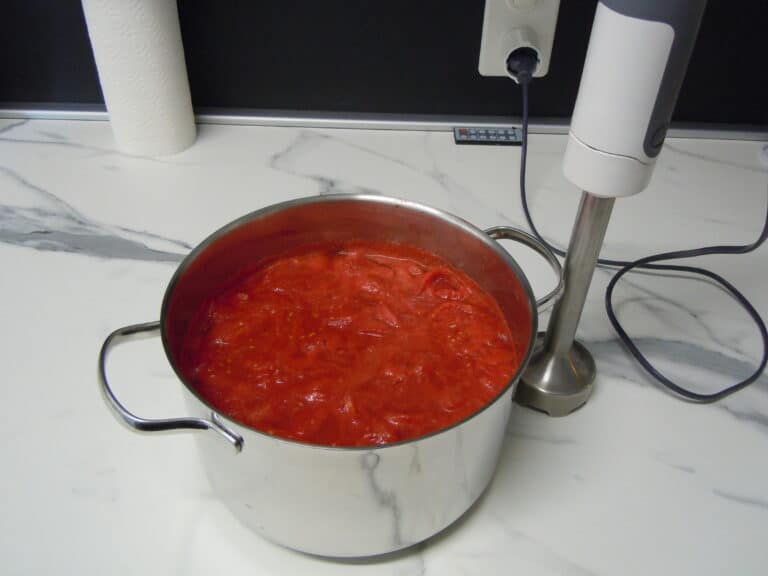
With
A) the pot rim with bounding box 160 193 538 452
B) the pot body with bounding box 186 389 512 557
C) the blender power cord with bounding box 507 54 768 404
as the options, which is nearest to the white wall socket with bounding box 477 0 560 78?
the blender power cord with bounding box 507 54 768 404

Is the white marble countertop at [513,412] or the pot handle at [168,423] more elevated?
the pot handle at [168,423]

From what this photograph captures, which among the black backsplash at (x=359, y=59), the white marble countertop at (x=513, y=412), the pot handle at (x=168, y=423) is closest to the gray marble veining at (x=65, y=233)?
the white marble countertop at (x=513, y=412)

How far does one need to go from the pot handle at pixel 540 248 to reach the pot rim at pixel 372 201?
14mm

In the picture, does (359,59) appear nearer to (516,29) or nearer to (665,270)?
(516,29)

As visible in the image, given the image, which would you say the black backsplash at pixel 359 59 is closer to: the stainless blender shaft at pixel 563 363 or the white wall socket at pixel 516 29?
the white wall socket at pixel 516 29

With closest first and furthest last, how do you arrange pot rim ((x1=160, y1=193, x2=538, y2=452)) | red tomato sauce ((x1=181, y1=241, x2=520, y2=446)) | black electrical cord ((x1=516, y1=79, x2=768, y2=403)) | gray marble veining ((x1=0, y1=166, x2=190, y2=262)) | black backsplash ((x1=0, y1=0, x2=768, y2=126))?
pot rim ((x1=160, y1=193, x2=538, y2=452))
red tomato sauce ((x1=181, y1=241, x2=520, y2=446))
black electrical cord ((x1=516, y1=79, x2=768, y2=403))
gray marble veining ((x1=0, y1=166, x2=190, y2=262))
black backsplash ((x1=0, y1=0, x2=768, y2=126))

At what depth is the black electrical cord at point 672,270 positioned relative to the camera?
30.1 inches

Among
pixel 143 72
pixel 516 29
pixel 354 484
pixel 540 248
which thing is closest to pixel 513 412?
pixel 540 248

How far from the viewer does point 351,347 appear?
0.70m

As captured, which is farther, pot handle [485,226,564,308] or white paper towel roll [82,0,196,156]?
white paper towel roll [82,0,196,156]

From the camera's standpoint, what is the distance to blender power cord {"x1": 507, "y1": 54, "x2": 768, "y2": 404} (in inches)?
30.2

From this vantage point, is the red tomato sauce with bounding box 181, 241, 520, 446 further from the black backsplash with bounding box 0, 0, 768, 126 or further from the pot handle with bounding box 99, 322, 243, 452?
the black backsplash with bounding box 0, 0, 768, 126

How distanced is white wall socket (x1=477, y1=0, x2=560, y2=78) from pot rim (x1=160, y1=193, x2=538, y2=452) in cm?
41

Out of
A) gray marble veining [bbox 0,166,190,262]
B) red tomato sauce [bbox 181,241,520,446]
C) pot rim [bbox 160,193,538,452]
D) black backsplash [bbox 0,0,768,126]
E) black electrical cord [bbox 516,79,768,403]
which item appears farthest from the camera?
black backsplash [bbox 0,0,768,126]
